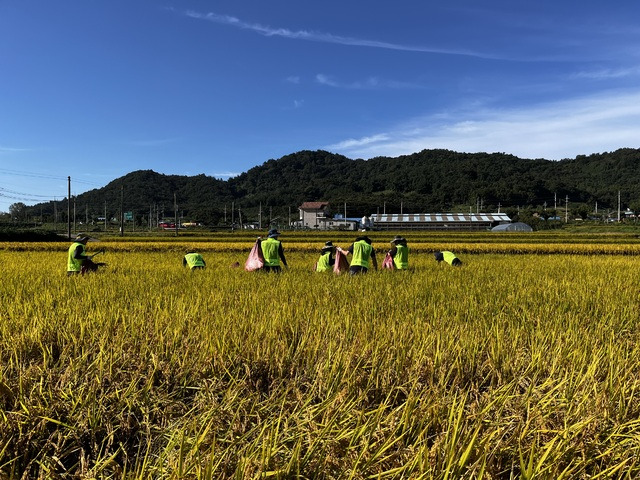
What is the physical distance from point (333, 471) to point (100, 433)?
114 cm

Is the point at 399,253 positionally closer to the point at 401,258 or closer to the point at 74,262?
the point at 401,258

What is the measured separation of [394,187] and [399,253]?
414 ft

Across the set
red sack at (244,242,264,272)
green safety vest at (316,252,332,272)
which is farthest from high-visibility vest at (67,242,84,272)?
green safety vest at (316,252,332,272)

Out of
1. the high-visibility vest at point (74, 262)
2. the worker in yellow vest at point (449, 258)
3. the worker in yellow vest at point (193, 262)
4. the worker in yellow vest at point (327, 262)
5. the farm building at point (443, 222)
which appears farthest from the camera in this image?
the farm building at point (443, 222)

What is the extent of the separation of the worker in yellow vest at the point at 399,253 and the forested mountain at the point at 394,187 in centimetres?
8247

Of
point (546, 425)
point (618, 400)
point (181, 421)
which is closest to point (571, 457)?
point (546, 425)

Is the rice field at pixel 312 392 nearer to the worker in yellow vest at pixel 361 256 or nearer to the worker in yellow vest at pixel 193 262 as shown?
the worker in yellow vest at pixel 361 256

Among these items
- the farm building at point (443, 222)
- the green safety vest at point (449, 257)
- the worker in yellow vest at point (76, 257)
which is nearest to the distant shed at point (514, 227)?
the farm building at point (443, 222)

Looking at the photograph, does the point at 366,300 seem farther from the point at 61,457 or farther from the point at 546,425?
the point at 61,457

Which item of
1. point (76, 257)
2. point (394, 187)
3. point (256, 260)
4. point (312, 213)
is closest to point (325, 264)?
point (256, 260)

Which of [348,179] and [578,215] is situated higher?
[348,179]

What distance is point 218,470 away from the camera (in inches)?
53.4

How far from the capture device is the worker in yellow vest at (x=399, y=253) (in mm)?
7855

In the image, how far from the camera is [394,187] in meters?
130
